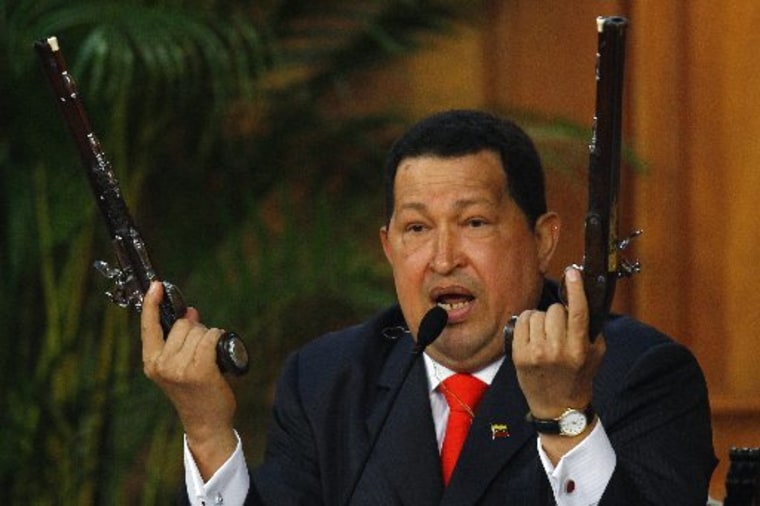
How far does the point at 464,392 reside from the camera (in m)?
2.94

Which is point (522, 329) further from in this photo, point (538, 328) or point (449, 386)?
point (449, 386)

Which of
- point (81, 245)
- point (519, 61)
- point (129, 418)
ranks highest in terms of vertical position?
point (519, 61)

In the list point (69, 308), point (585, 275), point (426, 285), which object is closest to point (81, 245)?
point (69, 308)

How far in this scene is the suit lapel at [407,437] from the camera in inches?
112

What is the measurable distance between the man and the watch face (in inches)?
3.8

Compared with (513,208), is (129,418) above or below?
below

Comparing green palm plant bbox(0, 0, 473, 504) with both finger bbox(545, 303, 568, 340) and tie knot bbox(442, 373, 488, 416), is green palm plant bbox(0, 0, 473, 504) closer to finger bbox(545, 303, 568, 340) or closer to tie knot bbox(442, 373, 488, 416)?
tie knot bbox(442, 373, 488, 416)

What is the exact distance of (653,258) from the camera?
4.49m

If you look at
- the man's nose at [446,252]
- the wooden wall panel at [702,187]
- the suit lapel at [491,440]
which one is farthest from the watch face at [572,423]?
the wooden wall panel at [702,187]

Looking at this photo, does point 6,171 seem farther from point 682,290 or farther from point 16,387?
point 682,290

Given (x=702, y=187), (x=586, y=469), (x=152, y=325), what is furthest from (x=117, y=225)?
(x=702, y=187)

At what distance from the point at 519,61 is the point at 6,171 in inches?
50.2

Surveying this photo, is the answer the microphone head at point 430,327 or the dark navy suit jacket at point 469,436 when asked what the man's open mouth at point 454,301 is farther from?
the microphone head at point 430,327

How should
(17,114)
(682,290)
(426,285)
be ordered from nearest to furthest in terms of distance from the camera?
(426,285)
(17,114)
(682,290)
